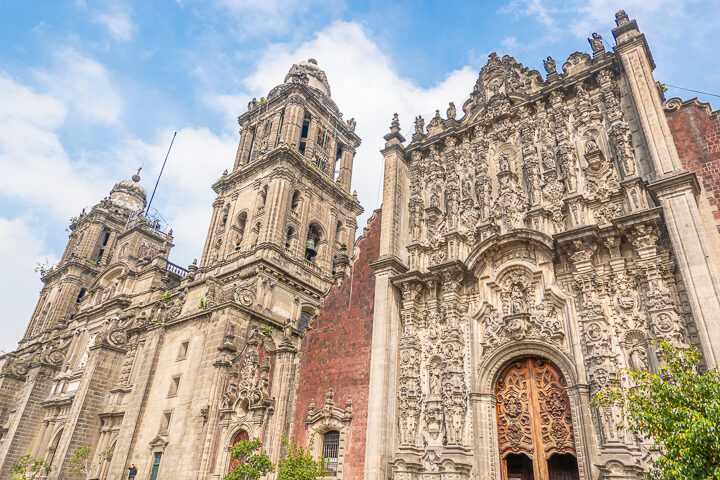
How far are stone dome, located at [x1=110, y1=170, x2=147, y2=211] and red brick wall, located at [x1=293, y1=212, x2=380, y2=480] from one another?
154 ft

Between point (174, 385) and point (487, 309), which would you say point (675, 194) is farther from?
point (174, 385)

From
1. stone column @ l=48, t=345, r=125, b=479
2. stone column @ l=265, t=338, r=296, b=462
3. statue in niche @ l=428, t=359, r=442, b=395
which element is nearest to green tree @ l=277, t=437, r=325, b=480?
stone column @ l=265, t=338, r=296, b=462

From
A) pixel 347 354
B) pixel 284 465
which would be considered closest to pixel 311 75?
pixel 347 354

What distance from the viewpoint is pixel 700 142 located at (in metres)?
13.9

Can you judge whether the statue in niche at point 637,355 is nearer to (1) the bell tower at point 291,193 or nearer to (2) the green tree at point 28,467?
(1) the bell tower at point 291,193

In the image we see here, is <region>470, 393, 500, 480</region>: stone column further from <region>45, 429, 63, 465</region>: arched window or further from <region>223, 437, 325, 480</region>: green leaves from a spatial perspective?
<region>45, 429, 63, 465</region>: arched window

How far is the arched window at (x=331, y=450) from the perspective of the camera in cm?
1650

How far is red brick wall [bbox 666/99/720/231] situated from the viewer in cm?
1322

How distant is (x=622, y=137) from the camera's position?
48.1 ft

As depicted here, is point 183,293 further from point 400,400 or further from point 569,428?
point 569,428

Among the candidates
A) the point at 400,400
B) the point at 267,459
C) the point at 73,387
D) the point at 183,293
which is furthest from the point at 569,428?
the point at 73,387

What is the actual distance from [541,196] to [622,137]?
2.84 metres

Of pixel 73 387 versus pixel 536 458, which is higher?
pixel 73 387

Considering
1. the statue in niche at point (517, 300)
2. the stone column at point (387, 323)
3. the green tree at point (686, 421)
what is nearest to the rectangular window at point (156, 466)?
the stone column at point (387, 323)
